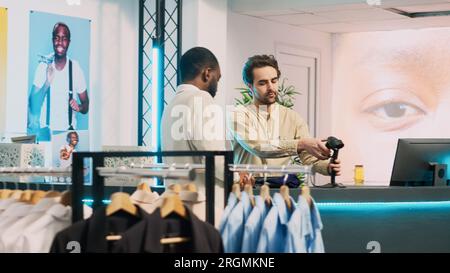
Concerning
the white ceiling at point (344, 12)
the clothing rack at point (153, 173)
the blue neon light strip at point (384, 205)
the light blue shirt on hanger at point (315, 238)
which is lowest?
the blue neon light strip at point (384, 205)

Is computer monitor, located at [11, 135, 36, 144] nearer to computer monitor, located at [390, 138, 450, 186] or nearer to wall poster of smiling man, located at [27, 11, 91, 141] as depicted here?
wall poster of smiling man, located at [27, 11, 91, 141]

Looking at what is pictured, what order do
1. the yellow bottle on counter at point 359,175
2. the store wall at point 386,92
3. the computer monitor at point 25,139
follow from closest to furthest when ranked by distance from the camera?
the computer monitor at point 25,139, the yellow bottle on counter at point 359,175, the store wall at point 386,92

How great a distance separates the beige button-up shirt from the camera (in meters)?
4.36

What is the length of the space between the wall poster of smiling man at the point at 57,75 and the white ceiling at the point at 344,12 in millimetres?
1766

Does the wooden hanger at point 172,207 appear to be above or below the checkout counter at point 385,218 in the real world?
above

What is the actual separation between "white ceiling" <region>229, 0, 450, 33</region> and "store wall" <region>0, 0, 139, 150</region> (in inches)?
46.1

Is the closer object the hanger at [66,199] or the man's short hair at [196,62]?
the hanger at [66,199]

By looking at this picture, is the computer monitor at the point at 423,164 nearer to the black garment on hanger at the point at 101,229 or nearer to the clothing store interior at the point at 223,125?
the clothing store interior at the point at 223,125

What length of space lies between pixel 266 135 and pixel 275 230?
2.22 meters

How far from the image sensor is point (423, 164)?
469 cm

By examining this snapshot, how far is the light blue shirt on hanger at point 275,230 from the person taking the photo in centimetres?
253

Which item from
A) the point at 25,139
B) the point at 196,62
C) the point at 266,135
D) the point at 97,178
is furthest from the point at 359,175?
the point at 97,178

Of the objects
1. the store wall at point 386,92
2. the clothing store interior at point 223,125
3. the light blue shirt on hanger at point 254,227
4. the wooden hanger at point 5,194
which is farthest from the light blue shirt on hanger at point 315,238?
the store wall at point 386,92
